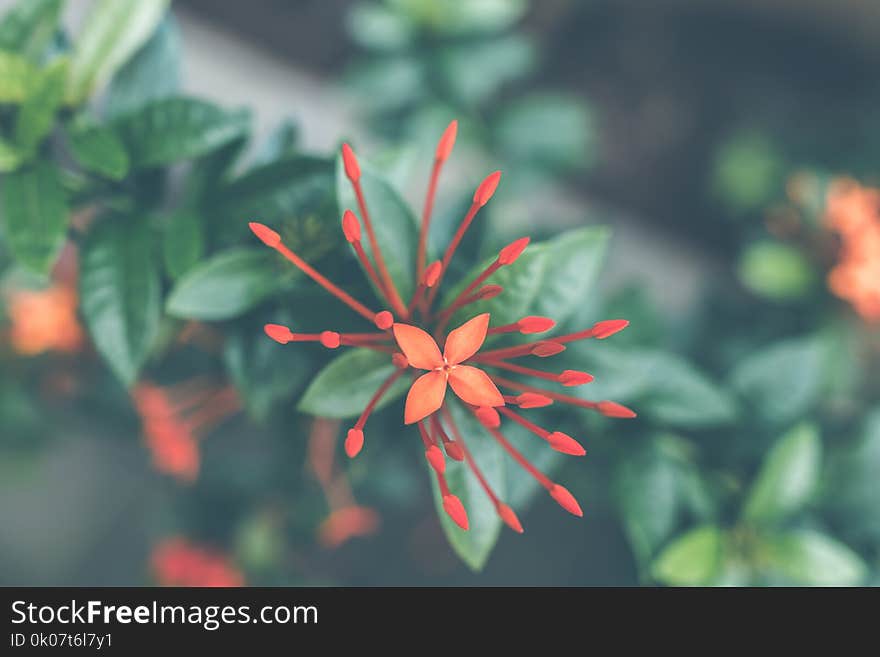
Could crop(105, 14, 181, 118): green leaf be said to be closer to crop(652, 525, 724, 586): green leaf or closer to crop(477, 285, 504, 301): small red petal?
crop(477, 285, 504, 301): small red petal

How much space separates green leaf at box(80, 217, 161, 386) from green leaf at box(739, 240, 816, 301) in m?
1.01

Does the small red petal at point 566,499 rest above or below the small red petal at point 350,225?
below

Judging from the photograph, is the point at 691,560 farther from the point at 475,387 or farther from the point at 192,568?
the point at 192,568

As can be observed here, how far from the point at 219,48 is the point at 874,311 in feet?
4.97

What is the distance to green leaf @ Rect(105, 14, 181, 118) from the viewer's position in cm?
84

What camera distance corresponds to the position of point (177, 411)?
1271 millimetres

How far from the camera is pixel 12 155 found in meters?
0.76

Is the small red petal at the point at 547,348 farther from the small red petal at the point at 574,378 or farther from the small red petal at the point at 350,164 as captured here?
the small red petal at the point at 350,164

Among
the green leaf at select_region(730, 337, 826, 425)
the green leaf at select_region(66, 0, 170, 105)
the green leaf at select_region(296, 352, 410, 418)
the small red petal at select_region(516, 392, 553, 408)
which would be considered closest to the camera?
the small red petal at select_region(516, 392, 553, 408)

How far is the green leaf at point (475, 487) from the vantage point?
2.37 ft

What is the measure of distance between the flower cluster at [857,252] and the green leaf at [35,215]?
1.17m

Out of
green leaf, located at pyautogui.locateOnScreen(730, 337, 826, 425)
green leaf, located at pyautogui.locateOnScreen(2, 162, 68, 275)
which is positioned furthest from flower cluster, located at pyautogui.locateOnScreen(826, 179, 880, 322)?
green leaf, located at pyautogui.locateOnScreen(2, 162, 68, 275)

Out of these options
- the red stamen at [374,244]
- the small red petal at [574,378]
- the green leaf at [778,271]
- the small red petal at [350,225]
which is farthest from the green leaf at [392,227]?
the green leaf at [778,271]

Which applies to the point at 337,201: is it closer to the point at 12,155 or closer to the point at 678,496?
the point at 12,155
